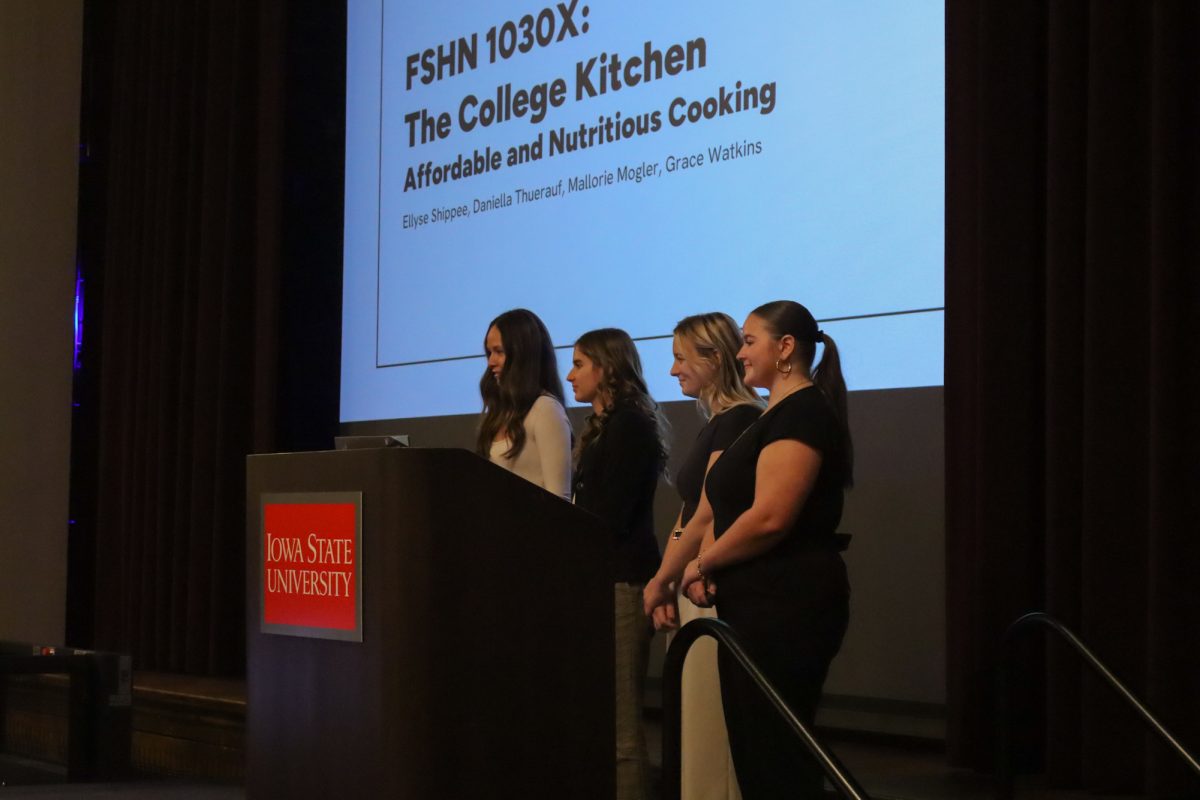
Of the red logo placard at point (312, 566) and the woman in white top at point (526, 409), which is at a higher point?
the woman in white top at point (526, 409)

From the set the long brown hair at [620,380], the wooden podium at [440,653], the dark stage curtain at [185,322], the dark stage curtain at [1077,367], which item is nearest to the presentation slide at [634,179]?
the dark stage curtain at [1077,367]

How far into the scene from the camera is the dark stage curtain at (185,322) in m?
6.23

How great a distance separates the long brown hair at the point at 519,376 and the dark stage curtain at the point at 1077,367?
1118 mm

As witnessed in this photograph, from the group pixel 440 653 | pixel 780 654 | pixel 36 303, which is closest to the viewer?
pixel 440 653

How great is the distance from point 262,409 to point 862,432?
113 inches

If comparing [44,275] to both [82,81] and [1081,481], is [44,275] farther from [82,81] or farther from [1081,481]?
[1081,481]

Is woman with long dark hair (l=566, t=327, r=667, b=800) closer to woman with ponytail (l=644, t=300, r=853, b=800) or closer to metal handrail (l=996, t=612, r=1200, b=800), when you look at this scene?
woman with ponytail (l=644, t=300, r=853, b=800)

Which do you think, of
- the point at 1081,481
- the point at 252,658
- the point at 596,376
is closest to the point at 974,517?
the point at 1081,481

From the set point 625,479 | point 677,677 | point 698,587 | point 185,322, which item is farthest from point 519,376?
point 185,322

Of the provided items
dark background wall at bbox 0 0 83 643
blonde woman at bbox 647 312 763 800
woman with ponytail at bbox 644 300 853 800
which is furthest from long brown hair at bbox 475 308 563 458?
dark background wall at bbox 0 0 83 643

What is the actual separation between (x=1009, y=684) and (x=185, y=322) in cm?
461

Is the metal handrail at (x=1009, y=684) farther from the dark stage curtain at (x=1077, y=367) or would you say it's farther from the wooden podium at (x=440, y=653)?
the wooden podium at (x=440, y=653)

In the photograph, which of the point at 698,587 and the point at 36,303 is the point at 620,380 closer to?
the point at 698,587

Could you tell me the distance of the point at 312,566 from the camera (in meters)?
2.01
